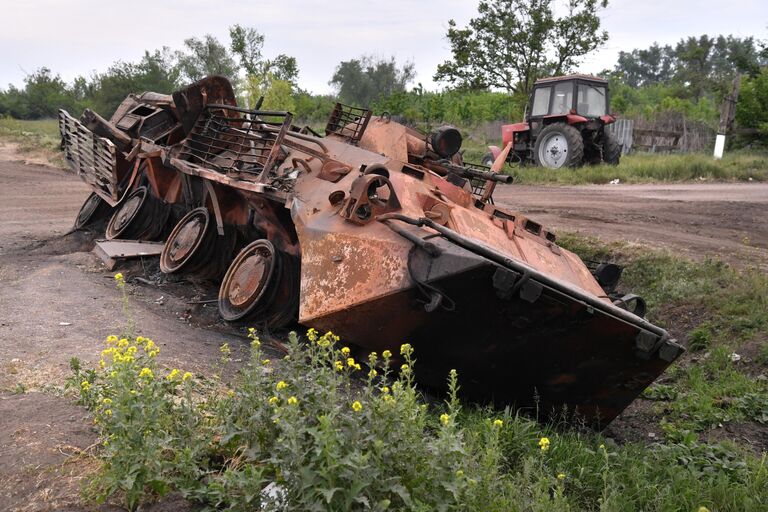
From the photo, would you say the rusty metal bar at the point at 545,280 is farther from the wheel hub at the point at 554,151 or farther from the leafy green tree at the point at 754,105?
the leafy green tree at the point at 754,105

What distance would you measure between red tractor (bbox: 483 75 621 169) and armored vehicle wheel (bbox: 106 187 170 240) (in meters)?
9.26

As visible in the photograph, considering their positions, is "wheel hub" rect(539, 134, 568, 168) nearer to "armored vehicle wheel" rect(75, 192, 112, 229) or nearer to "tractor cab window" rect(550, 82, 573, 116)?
"tractor cab window" rect(550, 82, 573, 116)

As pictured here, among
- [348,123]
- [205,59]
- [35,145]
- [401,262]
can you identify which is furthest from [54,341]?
[205,59]

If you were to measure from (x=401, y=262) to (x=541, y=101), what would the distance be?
45.8 feet

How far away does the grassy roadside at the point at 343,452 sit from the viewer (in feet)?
9.81

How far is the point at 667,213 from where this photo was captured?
1152cm

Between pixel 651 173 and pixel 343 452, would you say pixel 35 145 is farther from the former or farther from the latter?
pixel 343 452

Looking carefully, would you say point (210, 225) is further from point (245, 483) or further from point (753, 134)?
point (753, 134)

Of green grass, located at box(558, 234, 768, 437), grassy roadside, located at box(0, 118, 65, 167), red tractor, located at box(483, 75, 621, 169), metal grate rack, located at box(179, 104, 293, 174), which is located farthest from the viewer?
grassy roadside, located at box(0, 118, 65, 167)

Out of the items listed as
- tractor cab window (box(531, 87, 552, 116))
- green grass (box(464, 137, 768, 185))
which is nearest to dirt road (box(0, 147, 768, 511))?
green grass (box(464, 137, 768, 185))

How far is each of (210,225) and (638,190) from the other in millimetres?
9474

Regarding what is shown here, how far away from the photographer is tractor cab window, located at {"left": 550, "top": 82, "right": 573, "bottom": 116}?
57.3 ft

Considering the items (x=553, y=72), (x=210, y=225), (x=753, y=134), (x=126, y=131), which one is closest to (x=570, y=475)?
(x=210, y=225)

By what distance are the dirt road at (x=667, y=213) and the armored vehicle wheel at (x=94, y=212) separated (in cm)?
583
